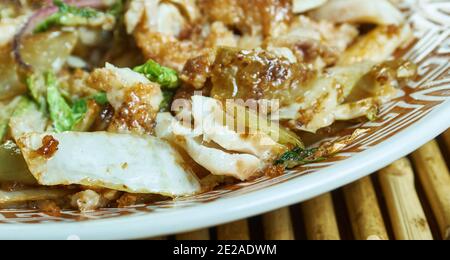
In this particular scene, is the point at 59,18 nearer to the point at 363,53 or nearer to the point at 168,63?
the point at 168,63

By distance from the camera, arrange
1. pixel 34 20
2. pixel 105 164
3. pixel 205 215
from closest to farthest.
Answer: pixel 205 215
pixel 105 164
pixel 34 20

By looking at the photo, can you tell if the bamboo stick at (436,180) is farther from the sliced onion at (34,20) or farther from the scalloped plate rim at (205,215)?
the sliced onion at (34,20)

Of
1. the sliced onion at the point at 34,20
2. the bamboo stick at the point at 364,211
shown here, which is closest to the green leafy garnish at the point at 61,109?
the sliced onion at the point at 34,20

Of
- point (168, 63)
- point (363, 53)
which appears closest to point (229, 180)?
point (168, 63)

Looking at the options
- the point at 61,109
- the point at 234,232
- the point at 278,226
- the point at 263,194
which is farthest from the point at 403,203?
the point at 61,109

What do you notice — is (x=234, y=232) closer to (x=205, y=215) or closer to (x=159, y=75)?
(x=205, y=215)

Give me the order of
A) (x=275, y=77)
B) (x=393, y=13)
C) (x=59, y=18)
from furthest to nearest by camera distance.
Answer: (x=393, y=13)
(x=59, y=18)
(x=275, y=77)
